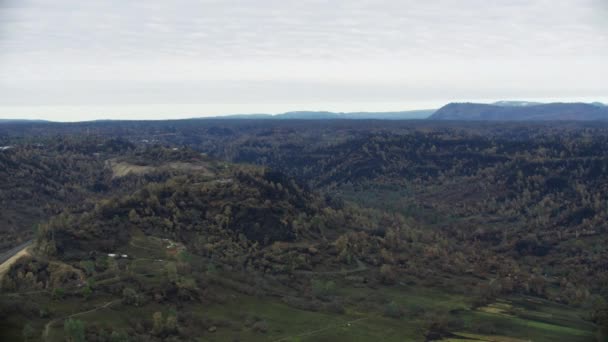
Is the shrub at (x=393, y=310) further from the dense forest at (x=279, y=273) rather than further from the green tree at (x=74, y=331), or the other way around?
the green tree at (x=74, y=331)

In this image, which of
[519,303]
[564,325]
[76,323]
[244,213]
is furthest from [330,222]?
[76,323]

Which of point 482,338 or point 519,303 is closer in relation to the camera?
point 482,338

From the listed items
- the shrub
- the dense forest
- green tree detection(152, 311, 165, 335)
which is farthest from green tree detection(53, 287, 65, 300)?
the shrub

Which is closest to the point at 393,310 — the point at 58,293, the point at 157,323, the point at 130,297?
the point at 157,323

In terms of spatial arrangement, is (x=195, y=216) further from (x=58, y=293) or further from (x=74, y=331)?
(x=74, y=331)

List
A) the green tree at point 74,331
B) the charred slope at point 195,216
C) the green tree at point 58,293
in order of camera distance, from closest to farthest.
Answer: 1. the green tree at point 74,331
2. the green tree at point 58,293
3. the charred slope at point 195,216

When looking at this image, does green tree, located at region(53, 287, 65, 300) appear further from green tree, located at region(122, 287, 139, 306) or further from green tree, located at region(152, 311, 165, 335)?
green tree, located at region(152, 311, 165, 335)

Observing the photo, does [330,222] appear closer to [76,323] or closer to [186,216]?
[186,216]

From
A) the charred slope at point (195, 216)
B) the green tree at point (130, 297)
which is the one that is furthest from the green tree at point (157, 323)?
the charred slope at point (195, 216)
